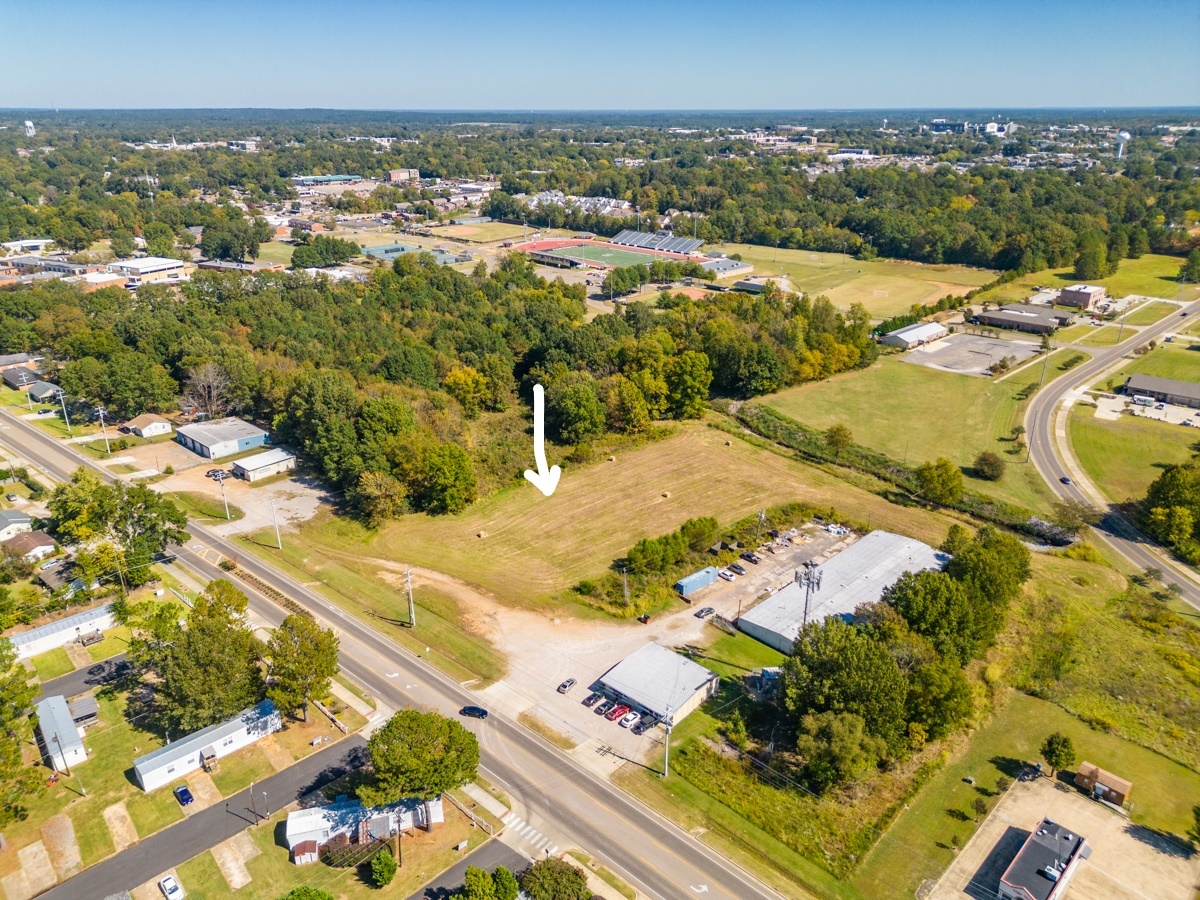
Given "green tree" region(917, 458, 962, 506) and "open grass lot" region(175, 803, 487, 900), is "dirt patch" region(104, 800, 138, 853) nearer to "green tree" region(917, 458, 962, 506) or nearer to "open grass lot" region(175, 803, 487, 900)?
"open grass lot" region(175, 803, 487, 900)

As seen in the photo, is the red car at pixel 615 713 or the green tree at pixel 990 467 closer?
the red car at pixel 615 713

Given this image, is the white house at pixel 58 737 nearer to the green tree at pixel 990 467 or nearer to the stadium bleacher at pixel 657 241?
the green tree at pixel 990 467

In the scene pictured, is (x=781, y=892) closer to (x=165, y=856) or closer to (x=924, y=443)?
(x=165, y=856)

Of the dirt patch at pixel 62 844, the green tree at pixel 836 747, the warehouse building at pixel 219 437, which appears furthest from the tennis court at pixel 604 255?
the dirt patch at pixel 62 844

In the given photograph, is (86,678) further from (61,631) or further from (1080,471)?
(1080,471)

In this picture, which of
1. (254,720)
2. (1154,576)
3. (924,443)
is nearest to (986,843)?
(1154,576)

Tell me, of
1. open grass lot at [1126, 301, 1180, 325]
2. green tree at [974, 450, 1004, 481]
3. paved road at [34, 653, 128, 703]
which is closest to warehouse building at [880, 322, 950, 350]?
open grass lot at [1126, 301, 1180, 325]
